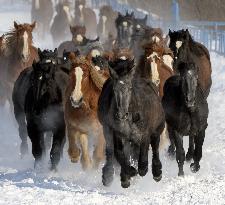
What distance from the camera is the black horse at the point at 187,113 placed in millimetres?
10039

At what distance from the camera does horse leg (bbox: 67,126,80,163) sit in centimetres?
1064

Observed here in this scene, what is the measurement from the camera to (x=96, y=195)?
29.3 ft

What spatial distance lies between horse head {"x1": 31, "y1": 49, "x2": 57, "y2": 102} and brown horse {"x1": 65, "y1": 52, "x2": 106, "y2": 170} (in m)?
0.41

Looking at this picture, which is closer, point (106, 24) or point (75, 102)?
point (75, 102)

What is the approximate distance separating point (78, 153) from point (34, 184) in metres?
1.18

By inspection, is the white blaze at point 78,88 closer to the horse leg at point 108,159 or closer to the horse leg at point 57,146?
the horse leg at point 108,159

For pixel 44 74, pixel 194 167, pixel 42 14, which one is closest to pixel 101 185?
pixel 194 167

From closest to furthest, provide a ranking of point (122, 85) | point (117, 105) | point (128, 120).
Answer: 1. point (122, 85)
2. point (117, 105)
3. point (128, 120)

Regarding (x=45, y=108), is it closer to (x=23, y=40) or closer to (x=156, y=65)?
(x=156, y=65)

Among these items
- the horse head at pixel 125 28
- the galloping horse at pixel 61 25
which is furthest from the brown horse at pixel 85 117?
the galloping horse at pixel 61 25

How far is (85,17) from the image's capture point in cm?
3134

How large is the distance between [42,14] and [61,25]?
6.68m

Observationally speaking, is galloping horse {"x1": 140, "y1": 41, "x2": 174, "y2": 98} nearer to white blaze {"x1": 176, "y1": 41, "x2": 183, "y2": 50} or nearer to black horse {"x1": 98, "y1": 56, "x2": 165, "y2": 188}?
white blaze {"x1": 176, "y1": 41, "x2": 183, "y2": 50}

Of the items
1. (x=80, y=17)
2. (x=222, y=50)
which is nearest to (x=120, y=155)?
(x=222, y=50)
